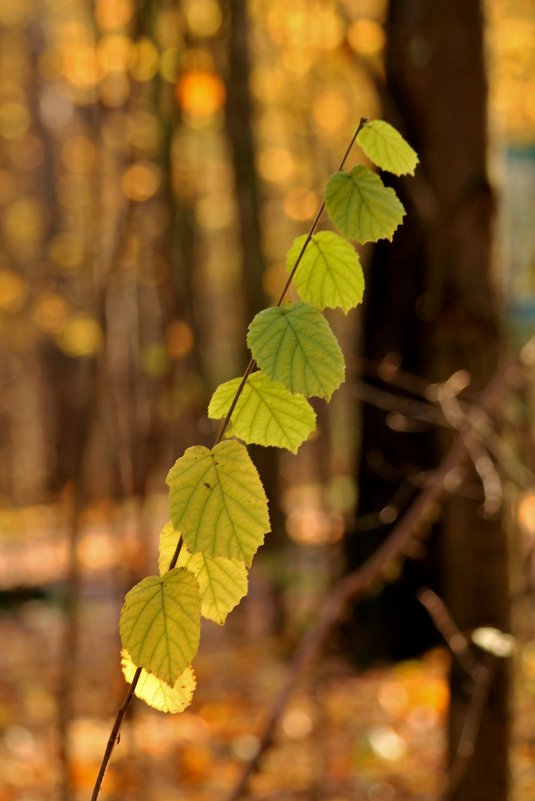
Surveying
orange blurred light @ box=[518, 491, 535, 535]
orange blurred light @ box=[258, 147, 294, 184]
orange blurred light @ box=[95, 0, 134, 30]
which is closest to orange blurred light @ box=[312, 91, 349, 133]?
orange blurred light @ box=[95, 0, 134, 30]

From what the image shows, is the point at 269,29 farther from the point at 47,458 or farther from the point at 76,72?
the point at 47,458

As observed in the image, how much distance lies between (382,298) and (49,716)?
3073 mm

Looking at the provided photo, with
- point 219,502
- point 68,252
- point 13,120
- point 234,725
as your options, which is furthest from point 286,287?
point 13,120

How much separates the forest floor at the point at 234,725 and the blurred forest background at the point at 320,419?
2 centimetres

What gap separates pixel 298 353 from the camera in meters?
0.85

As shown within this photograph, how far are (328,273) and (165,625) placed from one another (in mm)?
358

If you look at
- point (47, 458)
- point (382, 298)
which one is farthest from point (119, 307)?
point (47, 458)

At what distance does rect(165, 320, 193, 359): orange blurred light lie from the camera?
4885 mm

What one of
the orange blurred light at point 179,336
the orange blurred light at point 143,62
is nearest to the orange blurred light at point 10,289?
the orange blurred light at point 179,336

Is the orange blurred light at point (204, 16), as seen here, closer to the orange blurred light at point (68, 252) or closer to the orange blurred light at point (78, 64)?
the orange blurred light at point (78, 64)

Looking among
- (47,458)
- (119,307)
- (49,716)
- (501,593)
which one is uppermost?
(119,307)

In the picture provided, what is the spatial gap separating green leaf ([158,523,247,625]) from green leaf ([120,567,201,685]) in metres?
0.04

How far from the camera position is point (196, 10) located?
311 inches

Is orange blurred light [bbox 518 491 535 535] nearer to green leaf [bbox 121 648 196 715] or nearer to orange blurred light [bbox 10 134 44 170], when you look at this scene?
green leaf [bbox 121 648 196 715]
